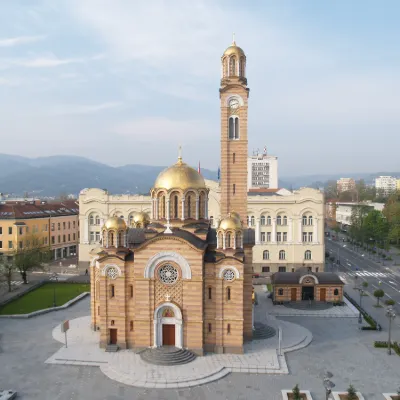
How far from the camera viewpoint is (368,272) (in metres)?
58.1

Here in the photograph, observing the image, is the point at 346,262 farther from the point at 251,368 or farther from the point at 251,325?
the point at 251,368

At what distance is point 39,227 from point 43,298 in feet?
76.5

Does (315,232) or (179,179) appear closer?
(179,179)

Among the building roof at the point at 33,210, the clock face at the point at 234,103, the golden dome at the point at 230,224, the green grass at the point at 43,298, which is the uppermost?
the clock face at the point at 234,103

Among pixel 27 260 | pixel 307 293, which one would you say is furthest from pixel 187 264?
pixel 27 260

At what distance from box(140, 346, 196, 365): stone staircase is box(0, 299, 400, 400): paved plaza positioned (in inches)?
121

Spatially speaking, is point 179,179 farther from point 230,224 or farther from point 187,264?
point 187,264

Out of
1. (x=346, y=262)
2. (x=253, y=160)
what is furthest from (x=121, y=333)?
(x=253, y=160)

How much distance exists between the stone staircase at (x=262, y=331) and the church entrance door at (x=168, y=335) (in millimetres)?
6543

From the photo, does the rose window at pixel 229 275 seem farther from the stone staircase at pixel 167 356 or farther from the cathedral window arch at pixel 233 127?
the cathedral window arch at pixel 233 127

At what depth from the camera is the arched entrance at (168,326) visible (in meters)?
28.0

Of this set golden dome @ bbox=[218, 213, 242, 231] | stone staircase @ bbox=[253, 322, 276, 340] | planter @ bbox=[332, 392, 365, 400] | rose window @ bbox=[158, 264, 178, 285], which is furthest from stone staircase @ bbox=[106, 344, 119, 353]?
planter @ bbox=[332, 392, 365, 400]

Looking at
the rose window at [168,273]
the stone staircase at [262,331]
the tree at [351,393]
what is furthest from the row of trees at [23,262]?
the tree at [351,393]

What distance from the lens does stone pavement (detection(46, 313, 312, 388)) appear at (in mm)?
24631
